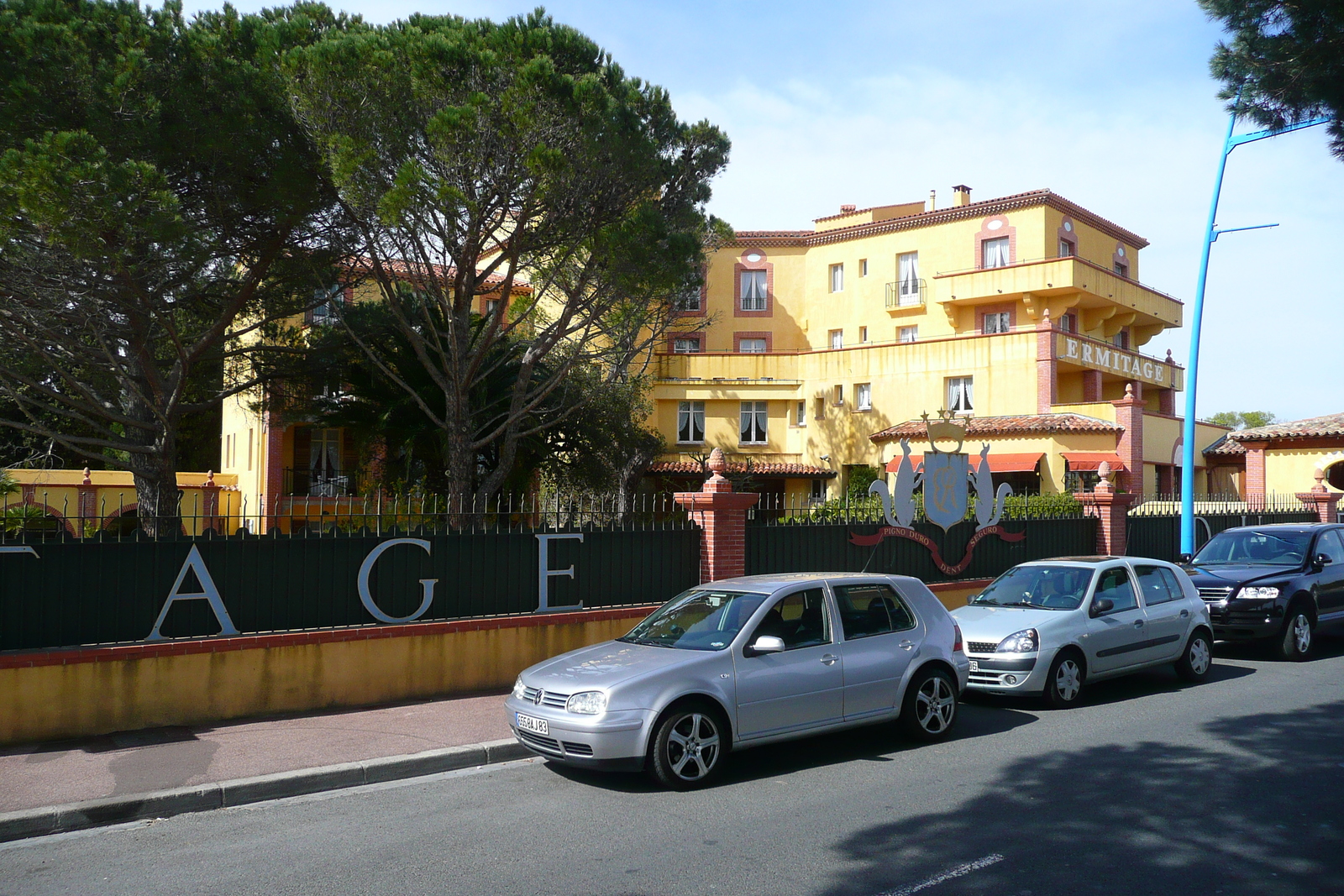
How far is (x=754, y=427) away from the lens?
38.3 meters

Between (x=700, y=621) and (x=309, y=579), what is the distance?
13.9ft

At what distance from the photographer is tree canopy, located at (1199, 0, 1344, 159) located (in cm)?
797

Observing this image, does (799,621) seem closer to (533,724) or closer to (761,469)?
(533,724)

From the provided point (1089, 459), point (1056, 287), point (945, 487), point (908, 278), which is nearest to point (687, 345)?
point (908, 278)

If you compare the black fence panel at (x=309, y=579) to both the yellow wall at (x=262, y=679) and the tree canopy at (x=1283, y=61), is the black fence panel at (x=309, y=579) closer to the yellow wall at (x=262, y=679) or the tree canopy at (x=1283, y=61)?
the yellow wall at (x=262, y=679)

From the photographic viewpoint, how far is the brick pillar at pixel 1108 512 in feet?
58.5

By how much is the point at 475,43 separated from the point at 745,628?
12.0 m

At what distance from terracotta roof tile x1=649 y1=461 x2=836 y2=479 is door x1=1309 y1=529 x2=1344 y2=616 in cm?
2275

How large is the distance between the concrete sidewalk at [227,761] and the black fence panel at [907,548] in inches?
191

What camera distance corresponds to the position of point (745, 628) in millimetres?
7734

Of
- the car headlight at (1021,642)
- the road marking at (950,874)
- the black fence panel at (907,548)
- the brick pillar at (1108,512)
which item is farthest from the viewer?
the brick pillar at (1108,512)

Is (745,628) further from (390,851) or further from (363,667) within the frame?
(363,667)

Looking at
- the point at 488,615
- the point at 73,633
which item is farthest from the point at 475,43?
the point at 73,633

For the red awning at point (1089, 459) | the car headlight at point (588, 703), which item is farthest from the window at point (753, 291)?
the car headlight at point (588, 703)
